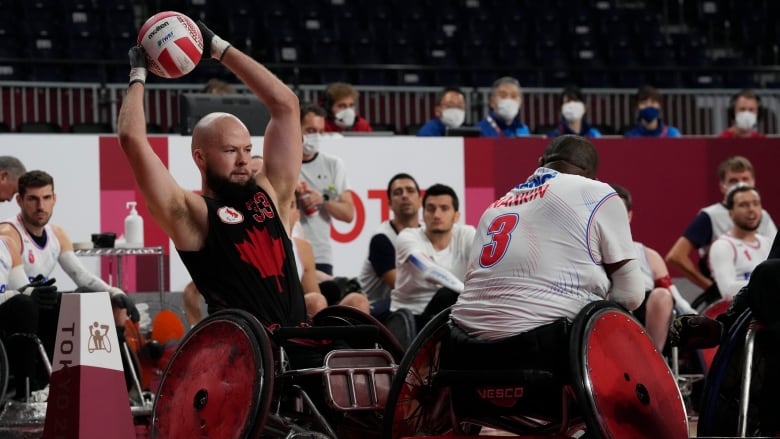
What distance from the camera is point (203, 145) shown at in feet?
15.0

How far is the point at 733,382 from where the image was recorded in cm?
400

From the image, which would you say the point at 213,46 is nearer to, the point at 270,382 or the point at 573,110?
the point at 270,382

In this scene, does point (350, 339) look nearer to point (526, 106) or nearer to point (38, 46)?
point (526, 106)

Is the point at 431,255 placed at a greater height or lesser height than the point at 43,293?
greater

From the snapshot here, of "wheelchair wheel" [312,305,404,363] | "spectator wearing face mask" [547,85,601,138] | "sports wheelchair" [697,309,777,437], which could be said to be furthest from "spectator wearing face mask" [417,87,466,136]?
"sports wheelchair" [697,309,777,437]

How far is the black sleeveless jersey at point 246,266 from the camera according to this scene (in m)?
4.40

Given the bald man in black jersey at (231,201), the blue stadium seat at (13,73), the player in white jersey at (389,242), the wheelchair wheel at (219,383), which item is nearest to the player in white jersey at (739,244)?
the player in white jersey at (389,242)

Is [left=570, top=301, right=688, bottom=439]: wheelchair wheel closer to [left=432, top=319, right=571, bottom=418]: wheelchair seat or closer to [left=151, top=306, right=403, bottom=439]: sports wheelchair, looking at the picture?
[left=432, top=319, right=571, bottom=418]: wheelchair seat

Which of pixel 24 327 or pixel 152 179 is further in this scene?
pixel 24 327

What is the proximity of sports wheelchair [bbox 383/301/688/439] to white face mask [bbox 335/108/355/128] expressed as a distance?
5.30 meters

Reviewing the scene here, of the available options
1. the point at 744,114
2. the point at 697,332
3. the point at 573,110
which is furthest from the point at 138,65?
the point at 744,114

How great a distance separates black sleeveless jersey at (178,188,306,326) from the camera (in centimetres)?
440

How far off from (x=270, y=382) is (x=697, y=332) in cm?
138

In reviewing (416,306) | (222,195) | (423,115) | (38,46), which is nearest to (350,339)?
(222,195)
